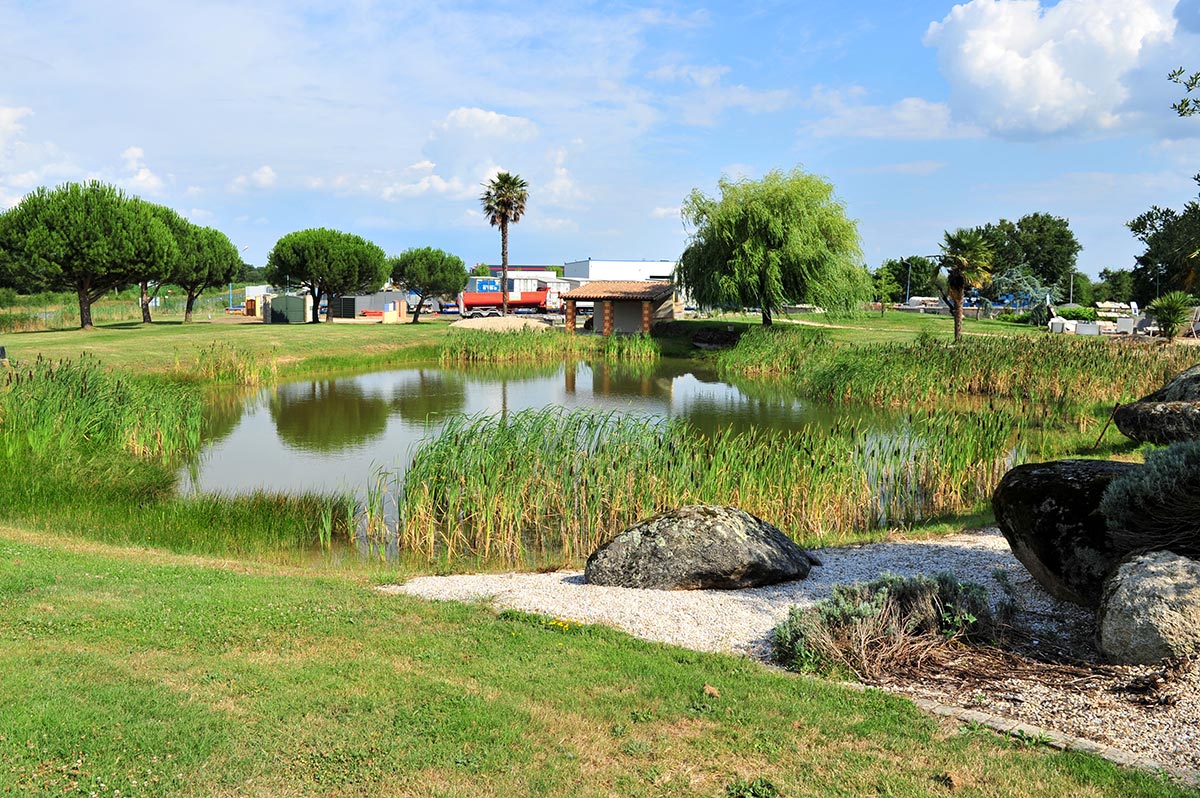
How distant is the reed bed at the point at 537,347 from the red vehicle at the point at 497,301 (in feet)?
89.6

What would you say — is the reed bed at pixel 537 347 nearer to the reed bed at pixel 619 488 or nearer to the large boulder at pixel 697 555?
the reed bed at pixel 619 488

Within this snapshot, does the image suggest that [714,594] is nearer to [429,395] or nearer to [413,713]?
[413,713]

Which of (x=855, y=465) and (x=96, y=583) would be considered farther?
(x=855, y=465)

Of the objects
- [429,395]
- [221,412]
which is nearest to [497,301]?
[429,395]

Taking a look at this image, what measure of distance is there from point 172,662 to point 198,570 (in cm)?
331

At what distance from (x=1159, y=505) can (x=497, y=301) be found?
223ft

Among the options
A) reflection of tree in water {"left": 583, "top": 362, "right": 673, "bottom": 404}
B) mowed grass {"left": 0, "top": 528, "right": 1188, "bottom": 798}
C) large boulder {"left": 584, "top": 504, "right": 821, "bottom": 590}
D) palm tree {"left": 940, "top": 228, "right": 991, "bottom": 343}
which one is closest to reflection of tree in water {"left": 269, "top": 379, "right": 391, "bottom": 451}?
reflection of tree in water {"left": 583, "top": 362, "right": 673, "bottom": 404}

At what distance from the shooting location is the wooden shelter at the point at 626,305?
51031 millimetres

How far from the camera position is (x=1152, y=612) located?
5977mm

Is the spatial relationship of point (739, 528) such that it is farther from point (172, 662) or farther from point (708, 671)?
point (172, 662)

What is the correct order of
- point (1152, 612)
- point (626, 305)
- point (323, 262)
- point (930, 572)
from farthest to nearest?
point (323, 262)
point (626, 305)
point (930, 572)
point (1152, 612)

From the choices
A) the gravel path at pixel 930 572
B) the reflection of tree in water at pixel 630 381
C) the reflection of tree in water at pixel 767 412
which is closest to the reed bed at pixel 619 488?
the gravel path at pixel 930 572

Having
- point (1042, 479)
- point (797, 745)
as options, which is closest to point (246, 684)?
point (797, 745)

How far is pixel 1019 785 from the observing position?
14.8 feet
